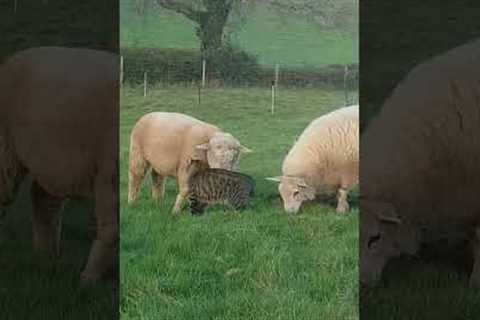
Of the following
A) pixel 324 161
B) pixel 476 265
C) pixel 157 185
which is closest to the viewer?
pixel 157 185

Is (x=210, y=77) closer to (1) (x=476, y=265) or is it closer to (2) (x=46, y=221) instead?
(2) (x=46, y=221)

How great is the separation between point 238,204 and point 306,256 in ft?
1.57

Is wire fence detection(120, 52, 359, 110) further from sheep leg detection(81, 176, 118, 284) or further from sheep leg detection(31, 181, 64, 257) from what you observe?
sheep leg detection(31, 181, 64, 257)

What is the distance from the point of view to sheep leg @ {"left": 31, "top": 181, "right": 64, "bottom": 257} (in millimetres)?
5297

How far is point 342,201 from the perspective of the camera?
4906 millimetres

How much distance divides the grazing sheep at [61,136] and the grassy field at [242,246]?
0.20 metres

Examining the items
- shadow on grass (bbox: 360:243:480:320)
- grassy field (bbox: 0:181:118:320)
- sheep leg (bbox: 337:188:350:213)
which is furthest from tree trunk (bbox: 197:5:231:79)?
shadow on grass (bbox: 360:243:480:320)

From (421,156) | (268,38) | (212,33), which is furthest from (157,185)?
(421,156)

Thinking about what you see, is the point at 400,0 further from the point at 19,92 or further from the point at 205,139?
the point at 19,92

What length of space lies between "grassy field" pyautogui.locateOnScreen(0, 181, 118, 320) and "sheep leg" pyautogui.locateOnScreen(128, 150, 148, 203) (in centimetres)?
43

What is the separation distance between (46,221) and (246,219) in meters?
1.24

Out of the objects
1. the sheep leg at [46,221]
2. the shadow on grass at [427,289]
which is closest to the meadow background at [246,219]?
the shadow on grass at [427,289]

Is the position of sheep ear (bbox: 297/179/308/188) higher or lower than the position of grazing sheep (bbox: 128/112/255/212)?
lower

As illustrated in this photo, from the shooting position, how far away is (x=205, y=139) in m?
4.87
